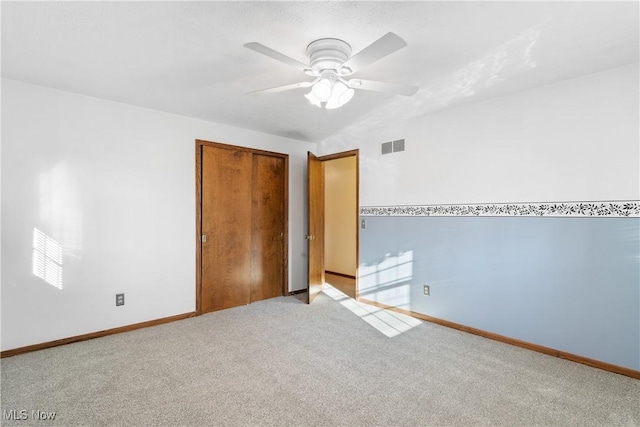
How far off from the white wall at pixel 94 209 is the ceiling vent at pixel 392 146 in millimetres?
2103

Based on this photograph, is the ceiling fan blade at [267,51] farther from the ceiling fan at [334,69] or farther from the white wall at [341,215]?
the white wall at [341,215]

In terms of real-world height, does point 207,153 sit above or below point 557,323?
above

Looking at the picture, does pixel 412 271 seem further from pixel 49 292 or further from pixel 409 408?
pixel 49 292

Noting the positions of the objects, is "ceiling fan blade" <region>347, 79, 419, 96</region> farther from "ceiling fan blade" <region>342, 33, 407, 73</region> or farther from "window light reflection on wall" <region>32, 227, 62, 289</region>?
"window light reflection on wall" <region>32, 227, 62, 289</region>

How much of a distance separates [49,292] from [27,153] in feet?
4.11

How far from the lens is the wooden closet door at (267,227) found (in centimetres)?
442

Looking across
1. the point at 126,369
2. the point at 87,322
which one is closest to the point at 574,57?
the point at 126,369

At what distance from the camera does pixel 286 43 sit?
2.09 meters

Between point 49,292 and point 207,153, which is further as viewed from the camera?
point 207,153

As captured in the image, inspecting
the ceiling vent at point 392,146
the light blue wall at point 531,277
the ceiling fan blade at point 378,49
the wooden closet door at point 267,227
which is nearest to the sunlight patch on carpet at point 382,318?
the light blue wall at point 531,277

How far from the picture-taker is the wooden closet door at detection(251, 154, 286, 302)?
4418 millimetres

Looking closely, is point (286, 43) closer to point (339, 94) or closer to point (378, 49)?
point (339, 94)

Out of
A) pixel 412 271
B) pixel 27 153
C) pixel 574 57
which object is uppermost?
pixel 574 57

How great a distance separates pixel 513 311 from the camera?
298 centimetres
